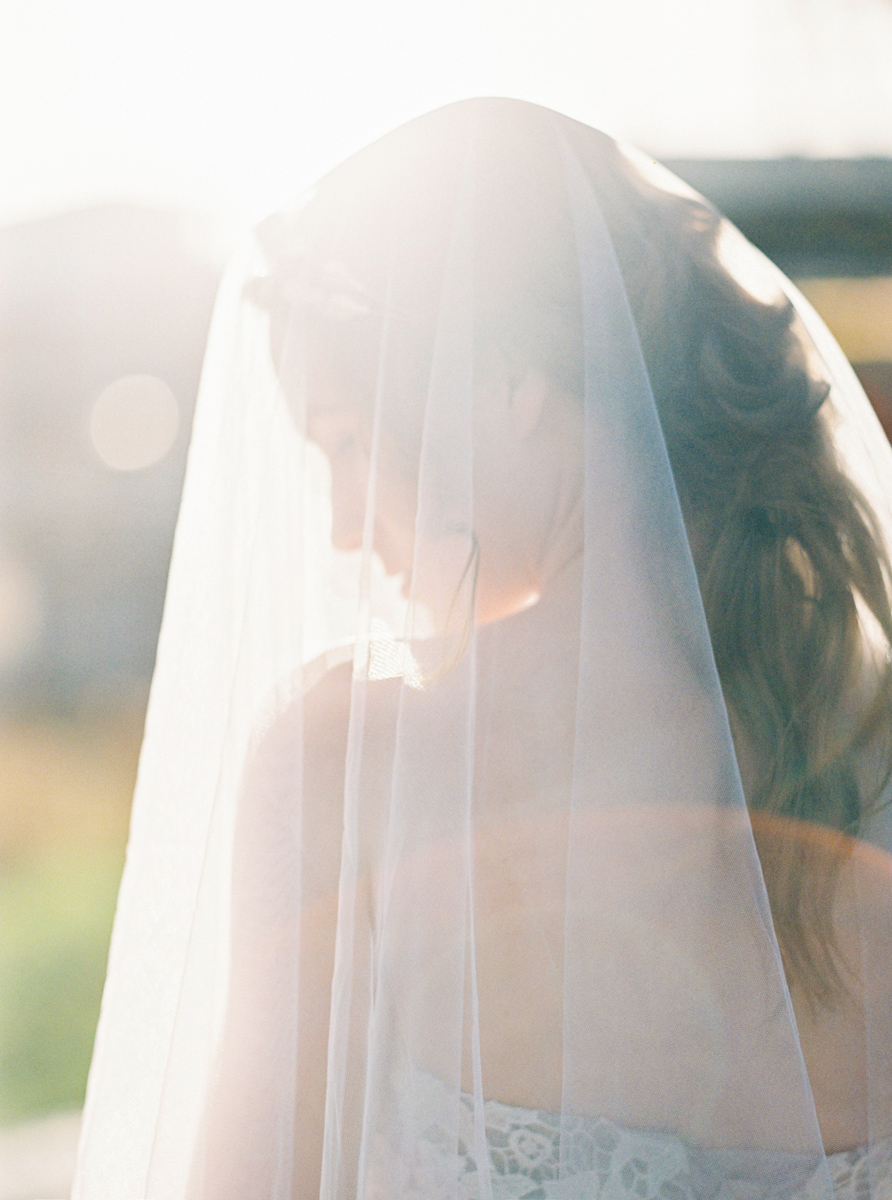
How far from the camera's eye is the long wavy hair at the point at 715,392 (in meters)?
0.70

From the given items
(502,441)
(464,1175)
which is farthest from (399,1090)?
(502,441)

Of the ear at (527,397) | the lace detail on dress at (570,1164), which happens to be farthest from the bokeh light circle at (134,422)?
the lace detail on dress at (570,1164)

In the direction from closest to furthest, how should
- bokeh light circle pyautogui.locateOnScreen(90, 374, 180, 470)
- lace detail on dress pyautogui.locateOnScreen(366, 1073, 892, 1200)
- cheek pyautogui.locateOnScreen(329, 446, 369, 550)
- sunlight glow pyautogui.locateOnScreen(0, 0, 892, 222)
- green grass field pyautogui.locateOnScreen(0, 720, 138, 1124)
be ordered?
1. lace detail on dress pyautogui.locateOnScreen(366, 1073, 892, 1200)
2. cheek pyautogui.locateOnScreen(329, 446, 369, 550)
3. sunlight glow pyautogui.locateOnScreen(0, 0, 892, 222)
4. bokeh light circle pyautogui.locateOnScreen(90, 374, 180, 470)
5. green grass field pyautogui.locateOnScreen(0, 720, 138, 1124)

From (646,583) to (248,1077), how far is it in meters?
0.48

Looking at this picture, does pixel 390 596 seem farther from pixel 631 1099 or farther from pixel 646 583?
pixel 631 1099

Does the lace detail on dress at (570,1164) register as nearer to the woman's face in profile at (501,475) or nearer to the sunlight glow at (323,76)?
the woman's face in profile at (501,475)

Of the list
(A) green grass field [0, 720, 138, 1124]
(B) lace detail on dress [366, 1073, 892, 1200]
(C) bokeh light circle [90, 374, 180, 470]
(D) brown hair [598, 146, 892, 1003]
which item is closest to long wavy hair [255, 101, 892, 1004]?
(D) brown hair [598, 146, 892, 1003]

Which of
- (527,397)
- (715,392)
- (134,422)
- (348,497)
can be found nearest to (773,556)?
(715,392)

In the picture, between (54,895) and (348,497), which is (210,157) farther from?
(54,895)

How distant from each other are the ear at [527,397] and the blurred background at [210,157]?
47 cm

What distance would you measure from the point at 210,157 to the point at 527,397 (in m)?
0.63

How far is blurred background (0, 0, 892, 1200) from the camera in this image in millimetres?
1013

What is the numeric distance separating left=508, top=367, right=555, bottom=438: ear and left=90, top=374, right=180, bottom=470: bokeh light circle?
5.76 ft

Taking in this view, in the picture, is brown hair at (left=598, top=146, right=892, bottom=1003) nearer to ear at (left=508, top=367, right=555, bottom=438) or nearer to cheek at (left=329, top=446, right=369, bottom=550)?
ear at (left=508, top=367, right=555, bottom=438)
